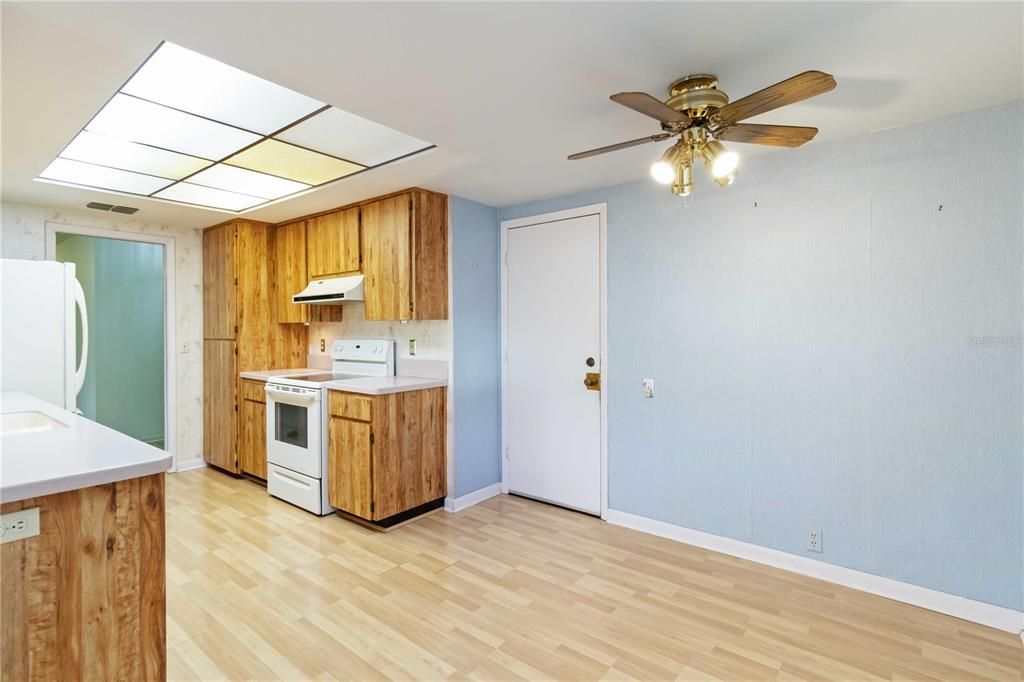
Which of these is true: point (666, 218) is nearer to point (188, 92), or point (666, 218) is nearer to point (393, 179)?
point (393, 179)

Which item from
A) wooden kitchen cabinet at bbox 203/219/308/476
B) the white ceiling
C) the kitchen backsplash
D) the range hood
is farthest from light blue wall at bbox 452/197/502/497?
wooden kitchen cabinet at bbox 203/219/308/476

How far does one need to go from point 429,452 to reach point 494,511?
25.8 inches

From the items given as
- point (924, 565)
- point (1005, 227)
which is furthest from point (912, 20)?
point (924, 565)

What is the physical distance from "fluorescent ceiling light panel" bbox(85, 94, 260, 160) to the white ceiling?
0.12 metres

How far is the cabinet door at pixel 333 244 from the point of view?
3.91m

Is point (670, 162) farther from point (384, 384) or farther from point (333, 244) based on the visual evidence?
point (333, 244)

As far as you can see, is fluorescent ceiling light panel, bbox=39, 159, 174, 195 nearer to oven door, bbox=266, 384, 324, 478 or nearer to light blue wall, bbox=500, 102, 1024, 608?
oven door, bbox=266, 384, 324, 478

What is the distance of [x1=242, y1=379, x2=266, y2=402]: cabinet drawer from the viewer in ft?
13.6

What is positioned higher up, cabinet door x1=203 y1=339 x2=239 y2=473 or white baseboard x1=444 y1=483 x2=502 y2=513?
cabinet door x1=203 y1=339 x2=239 y2=473

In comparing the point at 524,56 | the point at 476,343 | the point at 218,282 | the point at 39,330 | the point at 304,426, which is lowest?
the point at 304,426

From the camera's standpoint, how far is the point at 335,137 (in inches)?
103

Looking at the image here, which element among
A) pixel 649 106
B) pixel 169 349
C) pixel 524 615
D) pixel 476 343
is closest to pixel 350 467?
pixel 476 343

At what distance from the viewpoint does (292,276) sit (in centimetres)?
446

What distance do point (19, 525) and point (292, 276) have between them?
3.56 metres
